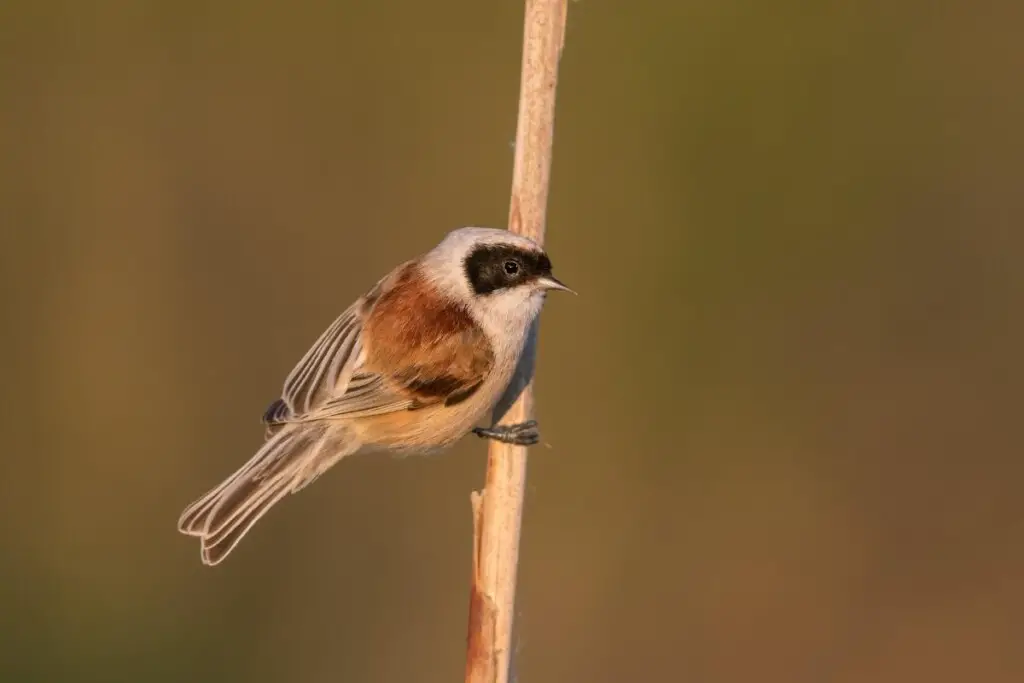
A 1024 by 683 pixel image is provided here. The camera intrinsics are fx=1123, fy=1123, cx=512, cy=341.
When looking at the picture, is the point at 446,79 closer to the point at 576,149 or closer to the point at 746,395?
the point at 576,149

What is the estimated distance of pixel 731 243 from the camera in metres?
5.38

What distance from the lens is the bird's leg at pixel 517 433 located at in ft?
10.1

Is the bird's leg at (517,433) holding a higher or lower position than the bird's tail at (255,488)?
higher

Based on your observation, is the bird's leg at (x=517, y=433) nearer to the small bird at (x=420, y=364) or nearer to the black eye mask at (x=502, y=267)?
the small bird at (x=420, y=364)

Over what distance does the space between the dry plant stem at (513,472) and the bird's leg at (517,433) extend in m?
0.03

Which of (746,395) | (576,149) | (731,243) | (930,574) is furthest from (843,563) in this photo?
(576,149)

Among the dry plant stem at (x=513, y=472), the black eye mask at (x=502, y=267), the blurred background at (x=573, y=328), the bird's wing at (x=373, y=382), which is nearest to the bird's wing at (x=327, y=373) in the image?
the bird's wing at (x=373, y=382)

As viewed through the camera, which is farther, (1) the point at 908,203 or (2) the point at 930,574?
(1) the point at 908,203

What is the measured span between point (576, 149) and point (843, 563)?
234 cm

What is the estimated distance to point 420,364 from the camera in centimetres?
328

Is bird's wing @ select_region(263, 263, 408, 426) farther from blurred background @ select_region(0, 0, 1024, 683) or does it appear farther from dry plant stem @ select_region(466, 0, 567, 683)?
blurred background @ select_region(0, 0, 1024, 683)

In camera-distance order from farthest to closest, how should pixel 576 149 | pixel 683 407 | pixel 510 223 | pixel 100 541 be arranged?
1. pixel 576 149
2. pixel 683 407
3. pixel 100 541
4. pixel 510 223

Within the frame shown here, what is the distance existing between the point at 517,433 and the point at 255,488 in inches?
28.6

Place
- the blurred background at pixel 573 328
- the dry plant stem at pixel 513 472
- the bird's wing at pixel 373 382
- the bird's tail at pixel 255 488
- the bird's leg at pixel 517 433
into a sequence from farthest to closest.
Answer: the blurred background at pixel 573 328 → the bird's wing at pixel 373 382 → the bird's leg at pixel 517 433 → the bird's tail at pixel 255 488 → the dry plant stem at pixel 513 472
